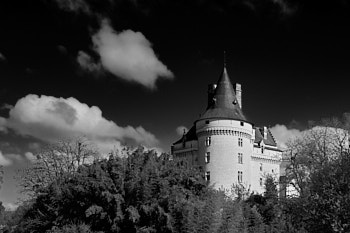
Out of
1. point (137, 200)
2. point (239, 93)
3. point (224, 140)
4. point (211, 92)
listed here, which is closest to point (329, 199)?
point (137, 200)

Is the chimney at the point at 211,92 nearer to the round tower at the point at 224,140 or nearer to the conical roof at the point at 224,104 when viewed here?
the conical roof at the point at 224,104

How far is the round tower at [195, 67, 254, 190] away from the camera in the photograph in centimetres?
5684

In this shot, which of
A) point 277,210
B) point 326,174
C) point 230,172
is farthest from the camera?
point 230,172

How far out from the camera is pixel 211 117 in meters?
57.4

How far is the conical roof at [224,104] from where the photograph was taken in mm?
57594

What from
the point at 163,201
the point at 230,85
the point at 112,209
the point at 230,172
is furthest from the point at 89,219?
the point at 230,85

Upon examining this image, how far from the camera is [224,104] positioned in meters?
58.1

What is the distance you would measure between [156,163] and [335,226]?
13331 millimetres

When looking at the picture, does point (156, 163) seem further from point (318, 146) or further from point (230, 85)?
point (230, 85)

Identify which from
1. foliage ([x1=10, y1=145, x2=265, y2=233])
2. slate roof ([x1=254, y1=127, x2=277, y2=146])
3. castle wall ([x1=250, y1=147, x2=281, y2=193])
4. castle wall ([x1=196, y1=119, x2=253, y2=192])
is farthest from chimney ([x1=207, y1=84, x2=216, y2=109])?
foliage ([x1=10, y1=145, x2=265, y2=233])

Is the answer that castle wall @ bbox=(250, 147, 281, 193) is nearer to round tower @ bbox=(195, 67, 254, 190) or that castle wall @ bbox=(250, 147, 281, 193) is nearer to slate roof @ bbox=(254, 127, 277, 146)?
slate roof @ bbox=(254, 127, 277, 146)

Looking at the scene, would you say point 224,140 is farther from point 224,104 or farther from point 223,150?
point 224,104

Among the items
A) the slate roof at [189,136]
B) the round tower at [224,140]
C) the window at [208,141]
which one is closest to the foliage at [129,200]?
the round tower at [224,140]

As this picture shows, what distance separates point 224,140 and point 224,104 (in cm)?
417
